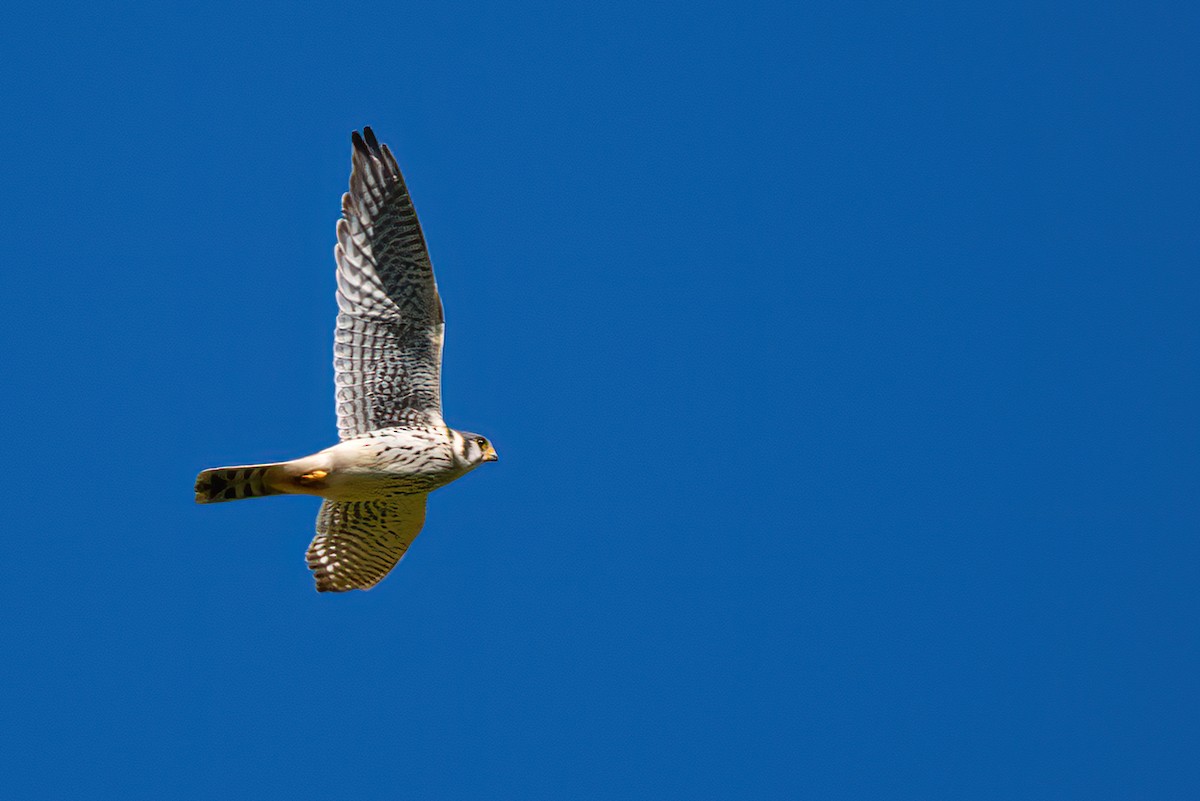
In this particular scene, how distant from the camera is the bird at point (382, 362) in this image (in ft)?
30.7

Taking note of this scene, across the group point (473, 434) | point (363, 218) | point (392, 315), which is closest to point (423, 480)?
point (473, 434)

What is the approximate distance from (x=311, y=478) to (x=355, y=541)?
3.77 feet

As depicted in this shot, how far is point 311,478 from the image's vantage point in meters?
9.24

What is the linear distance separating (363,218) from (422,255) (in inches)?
17.9

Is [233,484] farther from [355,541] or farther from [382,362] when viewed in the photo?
[355,541]

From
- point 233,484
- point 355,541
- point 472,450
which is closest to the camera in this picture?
point 233,484

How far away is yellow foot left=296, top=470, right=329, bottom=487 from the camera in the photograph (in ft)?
30.2

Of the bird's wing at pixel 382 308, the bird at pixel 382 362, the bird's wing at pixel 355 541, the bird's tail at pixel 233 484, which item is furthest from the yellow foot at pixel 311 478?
the bird's wing at pixel 355 541

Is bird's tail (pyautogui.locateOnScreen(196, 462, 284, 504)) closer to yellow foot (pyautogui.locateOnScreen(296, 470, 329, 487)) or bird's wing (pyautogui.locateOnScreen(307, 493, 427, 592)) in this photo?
yellow foot (pyautogui.locateOnScreen(296, 470, 329, 487))

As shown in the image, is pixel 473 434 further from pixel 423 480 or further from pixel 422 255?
pixel 422 255

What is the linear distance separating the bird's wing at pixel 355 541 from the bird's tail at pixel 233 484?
1.06m

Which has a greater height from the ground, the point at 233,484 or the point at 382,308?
the point at 382,308

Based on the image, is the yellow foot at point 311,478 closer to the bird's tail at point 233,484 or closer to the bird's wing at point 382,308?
the bird's tail at point 233,484

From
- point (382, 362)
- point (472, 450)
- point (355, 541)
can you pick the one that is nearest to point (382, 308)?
Result: point (382, 362)
